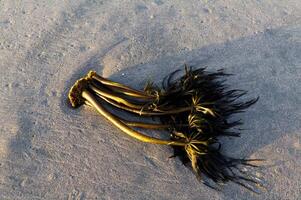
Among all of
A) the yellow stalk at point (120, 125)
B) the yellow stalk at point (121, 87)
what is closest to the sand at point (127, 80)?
the yellow stalk at point (120, 125)

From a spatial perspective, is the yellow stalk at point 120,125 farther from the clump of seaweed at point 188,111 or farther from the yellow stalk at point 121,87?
the yellow stalk at point 121,87

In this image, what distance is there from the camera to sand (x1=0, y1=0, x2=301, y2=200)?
2.26 meters

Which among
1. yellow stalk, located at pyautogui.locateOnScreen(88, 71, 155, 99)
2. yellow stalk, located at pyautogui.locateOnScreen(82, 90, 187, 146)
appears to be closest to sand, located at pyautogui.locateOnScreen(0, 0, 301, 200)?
yellow stalk, located at pyautogui.locateOnScreen(82, 90, 187, 146)

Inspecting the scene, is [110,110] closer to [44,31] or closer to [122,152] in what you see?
[122,152]

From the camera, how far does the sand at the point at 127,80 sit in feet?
7.41

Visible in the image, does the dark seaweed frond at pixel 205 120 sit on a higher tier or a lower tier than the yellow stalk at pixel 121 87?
lower

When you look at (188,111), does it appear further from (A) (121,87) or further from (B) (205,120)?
(A) (121,87)

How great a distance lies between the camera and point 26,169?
229 cm

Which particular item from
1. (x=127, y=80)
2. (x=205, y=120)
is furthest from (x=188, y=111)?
(x=127, y=80)

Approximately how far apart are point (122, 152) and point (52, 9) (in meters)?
1.48

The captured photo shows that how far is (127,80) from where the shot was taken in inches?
107

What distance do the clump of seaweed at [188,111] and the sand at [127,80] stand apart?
7 centimetres

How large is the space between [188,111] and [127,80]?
1.79ft

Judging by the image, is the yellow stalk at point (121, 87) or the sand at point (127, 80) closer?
the sand at point (127, 80)
